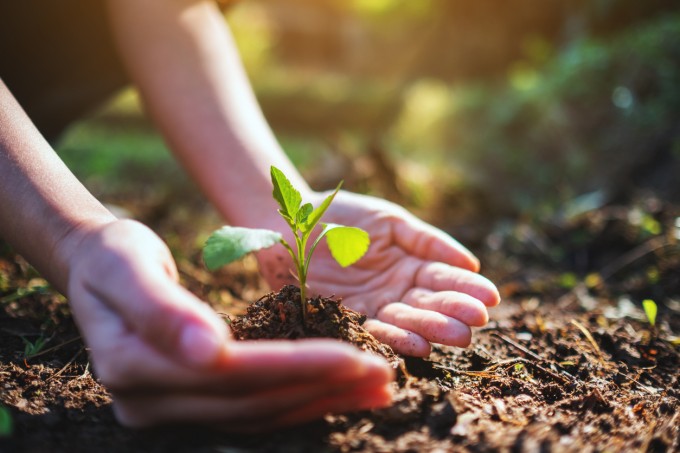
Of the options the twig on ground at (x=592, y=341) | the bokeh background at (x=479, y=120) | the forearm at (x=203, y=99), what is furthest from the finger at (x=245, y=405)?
the bokeh background at (x=479, y=120)

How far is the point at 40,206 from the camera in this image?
1.32 metres

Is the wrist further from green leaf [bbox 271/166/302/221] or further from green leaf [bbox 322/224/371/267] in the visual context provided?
green leaf [bbox 322/224/371/267]

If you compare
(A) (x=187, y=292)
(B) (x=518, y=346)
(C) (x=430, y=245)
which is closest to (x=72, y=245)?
(A) (x=187, y=292)

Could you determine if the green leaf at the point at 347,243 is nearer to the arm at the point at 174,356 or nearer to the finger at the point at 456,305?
the arm at the point at 174,356

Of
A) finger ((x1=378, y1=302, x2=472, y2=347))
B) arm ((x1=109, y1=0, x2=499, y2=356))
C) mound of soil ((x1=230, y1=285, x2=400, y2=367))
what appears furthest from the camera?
arm ((x1=109, y1=0, x2=499, y2=356))

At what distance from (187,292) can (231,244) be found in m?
0.14

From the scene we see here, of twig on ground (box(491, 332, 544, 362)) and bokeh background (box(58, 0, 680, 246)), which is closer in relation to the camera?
twig on ground (box(491, 332, 544, 362))

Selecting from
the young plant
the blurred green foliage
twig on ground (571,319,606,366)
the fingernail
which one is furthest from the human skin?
the blurred green foliage

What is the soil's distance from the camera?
115cm

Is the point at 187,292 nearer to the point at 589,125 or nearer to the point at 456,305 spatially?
the point at 456,305

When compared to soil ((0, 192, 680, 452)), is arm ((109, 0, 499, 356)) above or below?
above

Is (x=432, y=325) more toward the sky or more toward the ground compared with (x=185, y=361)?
more toward the sky

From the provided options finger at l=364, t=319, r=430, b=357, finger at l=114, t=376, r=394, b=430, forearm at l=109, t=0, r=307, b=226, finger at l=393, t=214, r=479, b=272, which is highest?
forearm at l=109, t=0, r=307, b=226

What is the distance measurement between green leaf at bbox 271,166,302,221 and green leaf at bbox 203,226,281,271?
16 centimetres
